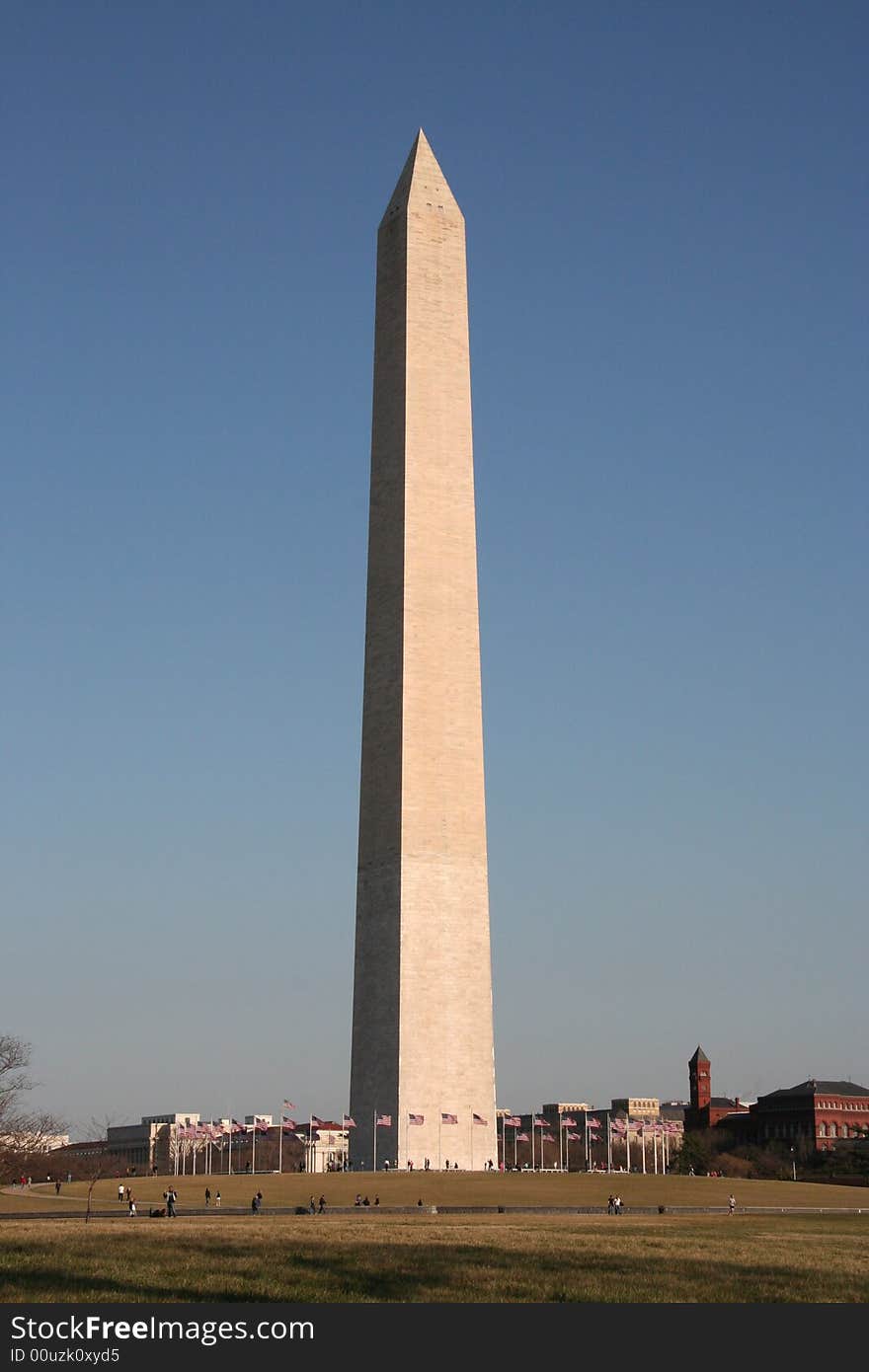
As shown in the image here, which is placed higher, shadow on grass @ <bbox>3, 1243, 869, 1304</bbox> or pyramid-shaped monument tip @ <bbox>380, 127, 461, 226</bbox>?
pyramid-shaped monument tip @ <bbox>380, 127, 461, 226</bbox>

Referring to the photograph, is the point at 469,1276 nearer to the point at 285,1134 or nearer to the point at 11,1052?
the point at 11,1052

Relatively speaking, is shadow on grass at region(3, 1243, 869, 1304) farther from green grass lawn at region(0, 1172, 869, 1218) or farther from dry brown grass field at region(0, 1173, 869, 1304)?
green grass lawn at region(0, 1172, 869, 1218)

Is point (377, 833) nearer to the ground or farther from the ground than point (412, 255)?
nearer to the ground

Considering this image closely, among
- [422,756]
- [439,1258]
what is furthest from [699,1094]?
[439,1258]

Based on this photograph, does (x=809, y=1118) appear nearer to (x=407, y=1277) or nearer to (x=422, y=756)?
(x=422, y=756)

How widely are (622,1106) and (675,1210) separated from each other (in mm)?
147463

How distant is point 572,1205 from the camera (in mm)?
52094

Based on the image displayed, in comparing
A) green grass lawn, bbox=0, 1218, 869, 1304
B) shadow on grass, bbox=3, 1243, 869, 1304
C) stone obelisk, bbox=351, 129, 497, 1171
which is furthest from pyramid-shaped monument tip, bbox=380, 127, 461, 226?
shadow on grass, bbox=3, 1243, 869, 1304

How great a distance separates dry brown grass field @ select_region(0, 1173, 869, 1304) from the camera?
19.9m

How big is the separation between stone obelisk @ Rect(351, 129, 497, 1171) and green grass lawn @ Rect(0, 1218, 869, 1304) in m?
27.8

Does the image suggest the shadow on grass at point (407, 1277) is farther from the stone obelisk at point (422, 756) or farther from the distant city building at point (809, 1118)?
the distant city building at point (809, 1118)

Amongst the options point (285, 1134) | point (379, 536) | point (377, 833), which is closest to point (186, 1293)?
point (377, 833)

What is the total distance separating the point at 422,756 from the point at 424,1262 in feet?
144

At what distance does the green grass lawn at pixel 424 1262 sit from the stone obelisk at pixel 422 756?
1095 inches
